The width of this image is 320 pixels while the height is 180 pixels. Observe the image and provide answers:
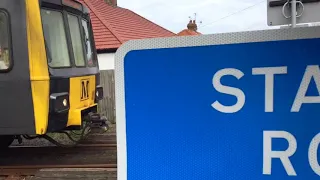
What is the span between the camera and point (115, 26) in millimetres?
14445

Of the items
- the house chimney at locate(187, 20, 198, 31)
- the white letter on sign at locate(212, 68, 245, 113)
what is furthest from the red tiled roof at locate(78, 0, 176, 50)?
the white letter on sign at locate(212, 68, 245, 113)

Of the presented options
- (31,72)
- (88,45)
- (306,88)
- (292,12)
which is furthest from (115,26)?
(306,88)

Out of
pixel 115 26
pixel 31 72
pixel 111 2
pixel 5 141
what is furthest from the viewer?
pixel 111 2

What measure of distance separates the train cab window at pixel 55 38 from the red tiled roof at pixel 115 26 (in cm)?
605

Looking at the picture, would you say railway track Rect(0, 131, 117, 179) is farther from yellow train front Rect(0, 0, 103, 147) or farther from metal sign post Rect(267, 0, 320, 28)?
metal sign post Rect(267, 0, 320, 28)

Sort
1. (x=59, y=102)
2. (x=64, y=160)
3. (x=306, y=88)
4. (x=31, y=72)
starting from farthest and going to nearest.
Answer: (x=64, y=160)
(x=59, y=102)
(x=31, y=72)
(x=306, y=88)

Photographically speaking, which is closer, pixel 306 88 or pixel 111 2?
pixel 306 88

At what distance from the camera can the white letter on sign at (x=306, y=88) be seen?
1012 millimetres

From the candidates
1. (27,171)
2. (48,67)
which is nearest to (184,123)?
(48,67)

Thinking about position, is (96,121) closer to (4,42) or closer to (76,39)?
(76,39)

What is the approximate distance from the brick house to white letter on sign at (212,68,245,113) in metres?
11.0

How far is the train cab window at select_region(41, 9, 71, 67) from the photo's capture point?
528cm

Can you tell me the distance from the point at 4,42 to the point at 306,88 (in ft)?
15.3

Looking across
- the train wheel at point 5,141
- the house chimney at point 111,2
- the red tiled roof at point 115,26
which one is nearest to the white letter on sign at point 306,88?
the train wheel at point 5,141
